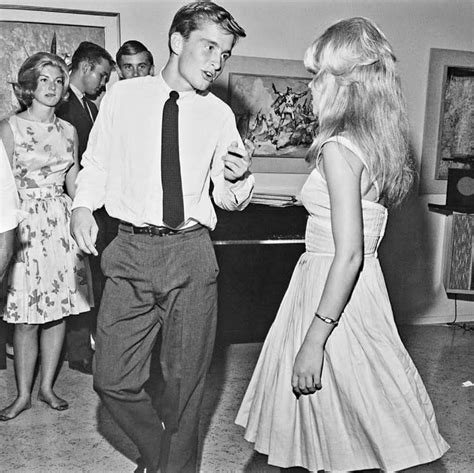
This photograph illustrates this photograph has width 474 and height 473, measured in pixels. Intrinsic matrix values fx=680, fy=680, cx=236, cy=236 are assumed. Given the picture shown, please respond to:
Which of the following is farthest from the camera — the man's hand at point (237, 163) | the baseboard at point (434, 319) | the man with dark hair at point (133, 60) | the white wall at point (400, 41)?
the baseboard at point (434, 319)

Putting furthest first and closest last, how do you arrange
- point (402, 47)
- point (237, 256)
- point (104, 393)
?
point (402, 47), point (237, 256), point (104, 393)

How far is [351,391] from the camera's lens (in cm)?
187

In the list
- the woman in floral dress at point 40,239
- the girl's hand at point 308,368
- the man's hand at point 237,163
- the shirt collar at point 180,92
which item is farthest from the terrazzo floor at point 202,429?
the shirt collar at point 180,92

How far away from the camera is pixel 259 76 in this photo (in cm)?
451

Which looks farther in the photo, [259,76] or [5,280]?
[259,76]

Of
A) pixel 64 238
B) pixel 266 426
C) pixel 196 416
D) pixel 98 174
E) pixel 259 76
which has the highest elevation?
pixel 259 76

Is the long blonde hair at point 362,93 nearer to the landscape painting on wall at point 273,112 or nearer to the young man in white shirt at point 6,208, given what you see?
the young man in white shirt at point 6,208

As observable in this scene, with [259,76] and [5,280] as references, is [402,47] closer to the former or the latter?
[259,76]

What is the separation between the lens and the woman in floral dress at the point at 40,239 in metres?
3.29

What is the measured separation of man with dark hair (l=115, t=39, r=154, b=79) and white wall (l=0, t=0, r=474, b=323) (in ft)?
0.45

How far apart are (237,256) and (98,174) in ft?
6.15

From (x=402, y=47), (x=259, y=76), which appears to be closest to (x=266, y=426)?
(x=259, y=76)

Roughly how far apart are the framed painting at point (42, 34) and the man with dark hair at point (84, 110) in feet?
0.30

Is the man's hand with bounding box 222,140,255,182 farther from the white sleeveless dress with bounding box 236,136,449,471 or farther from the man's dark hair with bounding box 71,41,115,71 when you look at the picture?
the man's dark hair with bounding box 71,41,115,71
